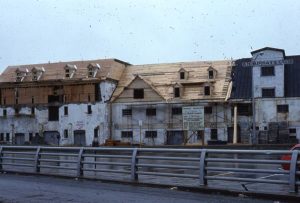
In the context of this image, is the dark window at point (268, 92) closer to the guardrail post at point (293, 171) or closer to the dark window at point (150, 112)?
the dark window at point (150, 112)

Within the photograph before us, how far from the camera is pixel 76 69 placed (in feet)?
234

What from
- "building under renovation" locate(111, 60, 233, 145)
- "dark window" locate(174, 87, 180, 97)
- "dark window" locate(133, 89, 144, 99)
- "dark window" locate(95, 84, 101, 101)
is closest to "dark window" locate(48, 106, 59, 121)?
"dark window" locate(95, 84, 101, 101)

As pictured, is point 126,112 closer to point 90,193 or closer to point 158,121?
point 158,121

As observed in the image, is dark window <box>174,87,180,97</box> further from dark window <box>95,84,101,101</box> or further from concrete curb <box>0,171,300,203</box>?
concrete curb <box>0,171,300,203</box>

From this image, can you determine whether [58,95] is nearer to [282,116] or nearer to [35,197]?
[282,116]

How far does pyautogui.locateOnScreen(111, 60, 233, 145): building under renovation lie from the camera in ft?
201

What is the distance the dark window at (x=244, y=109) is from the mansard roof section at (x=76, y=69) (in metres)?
19.1

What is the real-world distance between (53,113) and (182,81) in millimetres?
19551

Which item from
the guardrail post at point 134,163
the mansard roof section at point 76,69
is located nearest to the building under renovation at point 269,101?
the mansard roof section at point 76,69

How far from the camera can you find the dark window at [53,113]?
6975 centimetres

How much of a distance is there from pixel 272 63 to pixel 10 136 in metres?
39.3

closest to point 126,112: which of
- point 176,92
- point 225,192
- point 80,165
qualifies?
point 176,92

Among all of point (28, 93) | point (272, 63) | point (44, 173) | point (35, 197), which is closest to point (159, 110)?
point (272, 63)

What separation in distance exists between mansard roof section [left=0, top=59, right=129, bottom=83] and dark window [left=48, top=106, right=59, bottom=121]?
423 cm
